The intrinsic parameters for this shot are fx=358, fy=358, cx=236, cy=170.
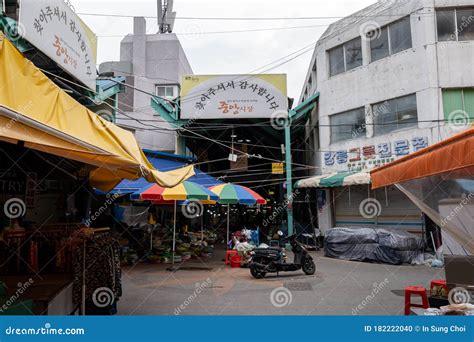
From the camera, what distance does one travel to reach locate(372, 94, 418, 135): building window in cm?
1392

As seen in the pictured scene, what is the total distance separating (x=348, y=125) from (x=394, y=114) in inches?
81.3

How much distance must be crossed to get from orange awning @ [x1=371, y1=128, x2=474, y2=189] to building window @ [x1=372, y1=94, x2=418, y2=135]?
9960 millimetres

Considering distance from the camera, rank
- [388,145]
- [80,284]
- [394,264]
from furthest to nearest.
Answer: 1. [388,145]
2. [394,264]
3. [80,284]

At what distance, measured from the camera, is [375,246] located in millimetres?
12172

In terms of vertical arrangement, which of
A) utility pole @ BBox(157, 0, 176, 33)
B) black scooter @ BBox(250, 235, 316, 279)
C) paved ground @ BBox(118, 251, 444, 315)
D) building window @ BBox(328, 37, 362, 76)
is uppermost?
utility pole @ BBox(157, 0, 176, 33)

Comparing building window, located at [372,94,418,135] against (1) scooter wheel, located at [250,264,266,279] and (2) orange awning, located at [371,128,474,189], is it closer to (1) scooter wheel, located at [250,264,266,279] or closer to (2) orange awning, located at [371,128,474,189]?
(1) scooter wheel, located at [250,264,266,279]

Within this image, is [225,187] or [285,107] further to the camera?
[285,107]

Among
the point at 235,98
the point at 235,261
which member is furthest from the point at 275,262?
the point at 235,98

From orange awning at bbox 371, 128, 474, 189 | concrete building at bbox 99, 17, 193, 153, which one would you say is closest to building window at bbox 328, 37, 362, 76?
concrete building at bbox 99, 17, 193, 153

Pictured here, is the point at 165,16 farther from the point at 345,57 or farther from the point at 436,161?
the point at 436,161

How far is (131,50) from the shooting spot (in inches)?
867

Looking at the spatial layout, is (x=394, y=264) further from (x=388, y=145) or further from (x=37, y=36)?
(x=37, y=36)

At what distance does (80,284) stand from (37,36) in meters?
6.35

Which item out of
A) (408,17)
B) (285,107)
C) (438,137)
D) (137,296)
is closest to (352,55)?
(408,17)
